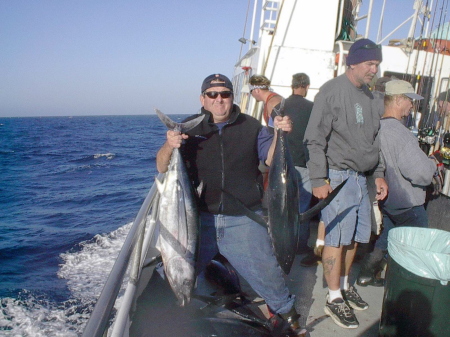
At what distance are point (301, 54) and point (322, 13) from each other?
0.71m

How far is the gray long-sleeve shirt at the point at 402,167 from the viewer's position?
8.96 feet

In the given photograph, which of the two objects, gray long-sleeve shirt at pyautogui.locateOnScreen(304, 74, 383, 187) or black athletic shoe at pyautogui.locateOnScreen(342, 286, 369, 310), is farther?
black athletic shoe at pyautogui.locateOnScreen(342, 286, 369, 310)

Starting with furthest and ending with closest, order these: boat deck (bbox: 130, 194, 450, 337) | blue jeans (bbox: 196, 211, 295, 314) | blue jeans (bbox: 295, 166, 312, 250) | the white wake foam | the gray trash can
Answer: the white wake foam
blue jeans (bbox: 295, 166, 312, 250)
blue jeans (bbox: 196, 211, 295, 314)
boat deck (bbox: 130, 194, 450, 337)
the gray trash can

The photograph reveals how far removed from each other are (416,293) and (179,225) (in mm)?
1486

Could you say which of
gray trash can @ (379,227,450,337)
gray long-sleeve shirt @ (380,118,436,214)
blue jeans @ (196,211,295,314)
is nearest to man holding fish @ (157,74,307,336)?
blue jeans @ (196,211,295,314)

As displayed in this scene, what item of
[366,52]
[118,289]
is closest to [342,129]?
[366,52]

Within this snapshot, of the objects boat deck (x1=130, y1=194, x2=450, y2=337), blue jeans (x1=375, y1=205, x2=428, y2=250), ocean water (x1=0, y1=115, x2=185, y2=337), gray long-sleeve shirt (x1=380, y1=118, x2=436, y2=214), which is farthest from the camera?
ocean water (x1=0, y1=115, x2=185, y2=337)

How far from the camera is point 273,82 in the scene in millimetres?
5598

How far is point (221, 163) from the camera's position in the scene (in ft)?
7.66

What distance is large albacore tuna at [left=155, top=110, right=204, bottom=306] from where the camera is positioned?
2.12m

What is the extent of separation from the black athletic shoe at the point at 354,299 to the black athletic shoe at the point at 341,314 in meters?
0.20

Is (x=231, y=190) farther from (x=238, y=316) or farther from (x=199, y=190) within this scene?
(x=238, y=316)

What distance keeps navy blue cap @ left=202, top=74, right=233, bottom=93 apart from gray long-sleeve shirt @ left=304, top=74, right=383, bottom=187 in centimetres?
69

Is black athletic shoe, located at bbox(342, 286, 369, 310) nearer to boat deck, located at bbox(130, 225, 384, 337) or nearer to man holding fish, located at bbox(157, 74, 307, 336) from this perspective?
boat deck, located at bbox(130, 225, 384, 337)
